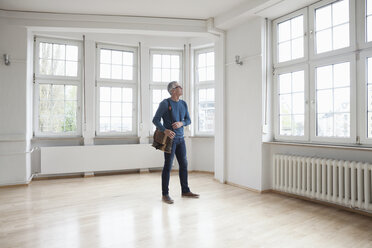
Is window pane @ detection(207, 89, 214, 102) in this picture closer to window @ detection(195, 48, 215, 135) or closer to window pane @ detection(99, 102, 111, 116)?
window @ detection(195, 48, 215, 135)

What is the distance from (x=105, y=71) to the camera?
554cm

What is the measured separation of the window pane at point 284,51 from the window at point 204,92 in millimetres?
1800

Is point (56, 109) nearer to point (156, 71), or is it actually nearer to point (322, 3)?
point (156, 71)

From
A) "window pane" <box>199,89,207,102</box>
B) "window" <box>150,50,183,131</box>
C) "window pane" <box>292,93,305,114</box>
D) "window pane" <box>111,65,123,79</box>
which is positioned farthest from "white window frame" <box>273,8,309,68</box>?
"window pane" <box>111,65,123,79</box>

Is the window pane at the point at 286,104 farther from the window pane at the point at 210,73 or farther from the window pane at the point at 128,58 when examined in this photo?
the window pane at the point at 128,58

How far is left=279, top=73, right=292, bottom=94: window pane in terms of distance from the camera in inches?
155

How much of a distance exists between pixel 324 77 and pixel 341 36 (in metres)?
0.53

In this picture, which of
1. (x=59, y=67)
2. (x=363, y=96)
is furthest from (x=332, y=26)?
(x=59, y=67)

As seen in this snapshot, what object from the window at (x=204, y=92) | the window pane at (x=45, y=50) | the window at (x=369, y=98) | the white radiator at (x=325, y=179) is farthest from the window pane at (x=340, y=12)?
the window pane at (x=45, y=50)

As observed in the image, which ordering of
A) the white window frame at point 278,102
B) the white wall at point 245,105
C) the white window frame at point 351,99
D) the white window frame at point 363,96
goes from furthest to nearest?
the white wall at point 245,105 → the white window frame at point 278,102 → the white window frame at point 351,99 → the white window frame at point 363,96

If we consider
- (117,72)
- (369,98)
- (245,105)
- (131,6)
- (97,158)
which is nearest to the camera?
(369,98)

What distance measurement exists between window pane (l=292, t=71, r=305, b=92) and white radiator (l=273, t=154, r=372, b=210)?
99cm

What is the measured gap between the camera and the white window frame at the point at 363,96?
9.84 feet

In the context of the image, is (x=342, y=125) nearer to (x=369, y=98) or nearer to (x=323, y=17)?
(x=369, y=98)
